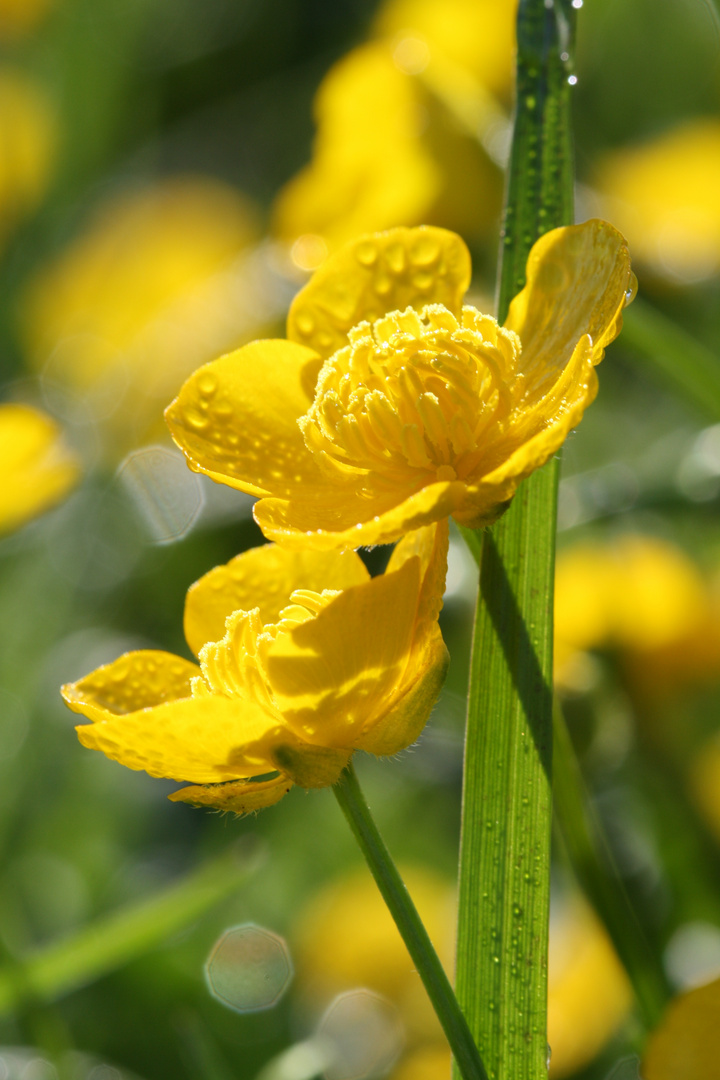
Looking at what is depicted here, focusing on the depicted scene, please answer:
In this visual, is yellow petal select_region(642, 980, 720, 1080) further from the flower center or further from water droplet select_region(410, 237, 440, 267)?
water droplet select_region(410, 237, 440, 267)

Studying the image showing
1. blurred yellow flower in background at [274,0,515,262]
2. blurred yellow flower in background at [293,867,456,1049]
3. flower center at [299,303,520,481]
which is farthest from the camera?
blurred yellow flower in background at [274,0,515,262]

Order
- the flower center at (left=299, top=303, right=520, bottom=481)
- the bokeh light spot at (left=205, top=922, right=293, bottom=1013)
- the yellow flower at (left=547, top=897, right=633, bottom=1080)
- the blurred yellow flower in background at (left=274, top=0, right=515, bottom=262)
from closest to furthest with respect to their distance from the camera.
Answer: the flower center at (left=299, top=303, right=520, bottom=481)
the yellow flower at (left=547, top=897, right=633, bottom=1080)
the bokeh light spot at (left=205, top=922, right=293, bottom=1013)
the blurred yellow flower in background at (left=274, top=0, right=515, bottom=262)

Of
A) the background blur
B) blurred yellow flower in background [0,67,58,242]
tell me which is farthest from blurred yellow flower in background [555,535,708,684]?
blurred yellow flower in background [0,67,58,242]

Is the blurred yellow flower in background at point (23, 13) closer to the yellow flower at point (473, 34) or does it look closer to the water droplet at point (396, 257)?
the yellow flower at point (473, 34)

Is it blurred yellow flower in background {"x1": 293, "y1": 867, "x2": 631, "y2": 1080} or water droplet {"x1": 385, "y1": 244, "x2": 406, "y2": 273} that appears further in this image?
blurred yellow flower in background {"x1": 293, "y1": 867, "x2": 631, "y2": 1080}

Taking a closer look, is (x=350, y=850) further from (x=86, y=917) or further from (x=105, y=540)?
(x=105, y=540)

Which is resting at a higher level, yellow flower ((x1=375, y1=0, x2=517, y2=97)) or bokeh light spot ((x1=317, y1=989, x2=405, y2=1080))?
yellow flower ((x1=375, y1=0, x2=517, y2=97))
